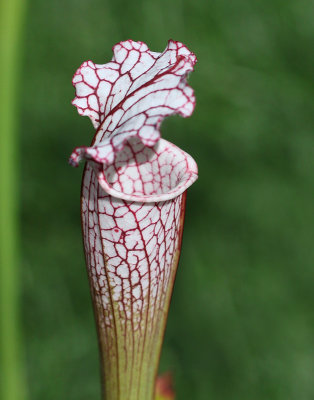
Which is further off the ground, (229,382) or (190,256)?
(190,256)

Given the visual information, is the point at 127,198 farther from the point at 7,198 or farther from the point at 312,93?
the point at 312,93

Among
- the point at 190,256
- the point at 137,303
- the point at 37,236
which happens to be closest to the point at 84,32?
the point at 37,236

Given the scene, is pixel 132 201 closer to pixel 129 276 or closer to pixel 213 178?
pixel 129 276

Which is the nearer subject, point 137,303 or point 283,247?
point 137,303

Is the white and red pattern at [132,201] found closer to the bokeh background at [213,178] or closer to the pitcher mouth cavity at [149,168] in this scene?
the pitcher mouth cavity at [149,168]

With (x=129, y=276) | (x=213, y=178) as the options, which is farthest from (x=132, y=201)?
(x=213, y=178)

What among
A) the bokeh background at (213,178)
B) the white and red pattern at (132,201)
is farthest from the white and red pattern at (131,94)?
the bokeh background at (213,178)
